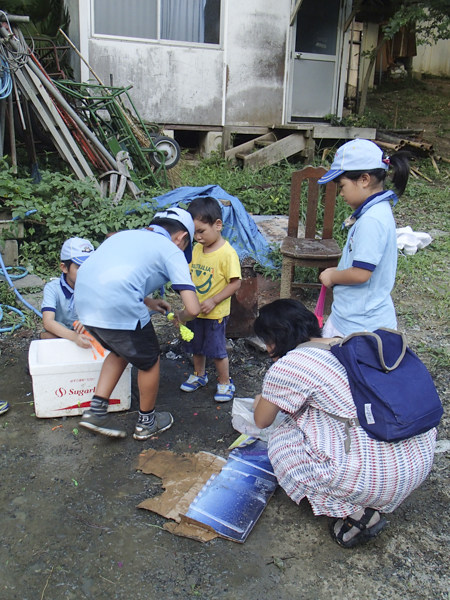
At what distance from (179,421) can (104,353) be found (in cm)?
66

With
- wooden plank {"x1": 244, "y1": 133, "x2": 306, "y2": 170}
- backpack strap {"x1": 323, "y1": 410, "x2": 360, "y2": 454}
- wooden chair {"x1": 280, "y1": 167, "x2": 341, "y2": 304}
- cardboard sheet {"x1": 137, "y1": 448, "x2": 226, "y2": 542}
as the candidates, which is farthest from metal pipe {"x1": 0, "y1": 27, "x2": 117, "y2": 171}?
backpack strap {"x1": 323, "y1": 410, "x2": 360, "y2": 454}

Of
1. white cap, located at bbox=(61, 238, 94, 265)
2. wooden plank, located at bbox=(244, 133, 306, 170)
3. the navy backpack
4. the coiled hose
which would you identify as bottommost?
the navy backpack

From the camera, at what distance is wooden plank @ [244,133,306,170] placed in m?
9.20

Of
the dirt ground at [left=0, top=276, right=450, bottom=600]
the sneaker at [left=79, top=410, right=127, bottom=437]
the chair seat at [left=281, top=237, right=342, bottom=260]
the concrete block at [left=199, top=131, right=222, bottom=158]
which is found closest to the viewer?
the dirt ground at [left=0, top=276, right=450, bottom=600]

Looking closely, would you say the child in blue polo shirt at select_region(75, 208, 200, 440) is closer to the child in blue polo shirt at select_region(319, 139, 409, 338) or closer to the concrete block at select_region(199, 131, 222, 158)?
the child in blue polo shirt at select_region(319, 139, 409, 338)

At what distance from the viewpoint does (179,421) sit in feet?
10.9

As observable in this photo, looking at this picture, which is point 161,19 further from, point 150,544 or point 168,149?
point 150,544

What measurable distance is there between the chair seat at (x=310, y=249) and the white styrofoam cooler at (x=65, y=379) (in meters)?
2.07

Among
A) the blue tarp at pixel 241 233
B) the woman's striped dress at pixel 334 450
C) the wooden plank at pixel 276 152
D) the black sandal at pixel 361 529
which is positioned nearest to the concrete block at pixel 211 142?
the wooden plank at pixel 276 152

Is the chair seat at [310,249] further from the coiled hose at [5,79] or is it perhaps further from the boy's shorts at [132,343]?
the coiled hose at [5,79]

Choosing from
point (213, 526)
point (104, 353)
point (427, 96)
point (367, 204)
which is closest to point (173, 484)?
point (213, 526)

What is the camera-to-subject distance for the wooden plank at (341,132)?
9.67 meters

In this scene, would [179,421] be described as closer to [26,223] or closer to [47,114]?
[26,223]

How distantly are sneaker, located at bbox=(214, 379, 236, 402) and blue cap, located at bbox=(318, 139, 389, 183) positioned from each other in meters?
1.70
